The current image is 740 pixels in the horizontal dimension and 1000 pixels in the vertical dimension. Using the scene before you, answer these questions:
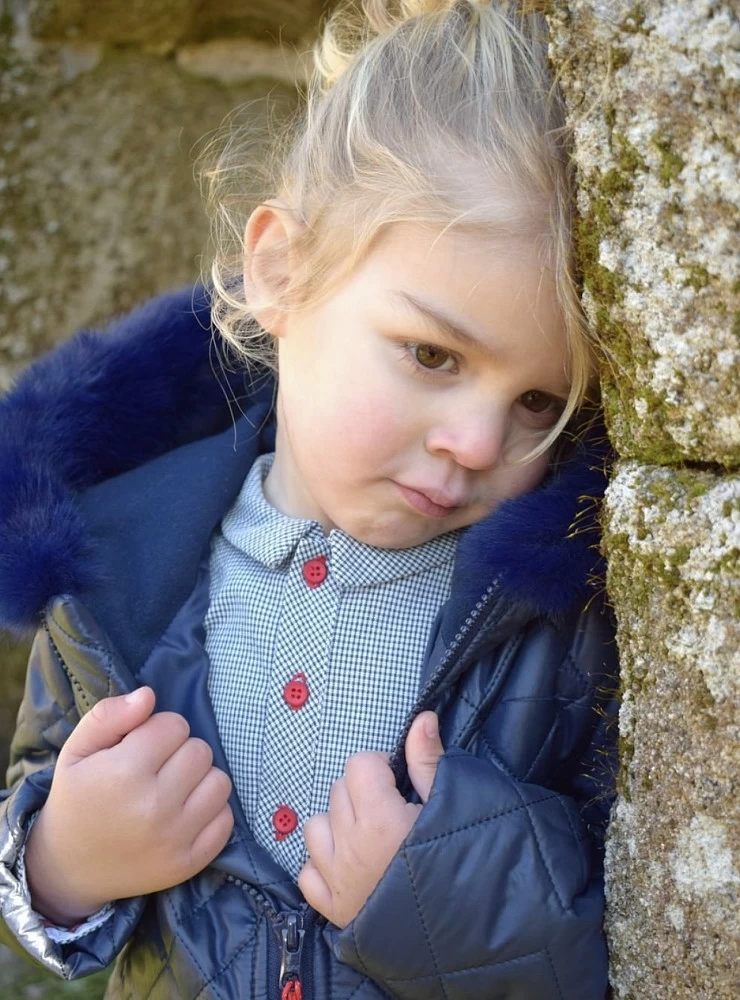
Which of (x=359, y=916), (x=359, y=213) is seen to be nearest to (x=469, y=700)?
(x=359, y=916)

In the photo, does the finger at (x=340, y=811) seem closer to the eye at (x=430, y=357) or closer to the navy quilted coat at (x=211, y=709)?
the navy quilted coat at (x=211, y=709)

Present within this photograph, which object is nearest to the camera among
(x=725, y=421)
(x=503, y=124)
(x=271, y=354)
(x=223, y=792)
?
(x=725, y=421)

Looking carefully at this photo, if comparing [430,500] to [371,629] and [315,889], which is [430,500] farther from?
[315,889]

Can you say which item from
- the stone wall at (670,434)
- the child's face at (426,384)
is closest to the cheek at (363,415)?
the child's face at (426,384)

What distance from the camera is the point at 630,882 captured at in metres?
1.62

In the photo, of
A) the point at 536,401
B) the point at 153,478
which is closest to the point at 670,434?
the point at 536,401

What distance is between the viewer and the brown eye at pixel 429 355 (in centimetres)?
188

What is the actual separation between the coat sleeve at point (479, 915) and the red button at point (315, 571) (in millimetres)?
562

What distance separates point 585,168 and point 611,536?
1.67ft

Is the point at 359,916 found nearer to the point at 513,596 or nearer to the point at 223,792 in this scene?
the point at 223,792

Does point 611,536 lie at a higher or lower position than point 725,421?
lower

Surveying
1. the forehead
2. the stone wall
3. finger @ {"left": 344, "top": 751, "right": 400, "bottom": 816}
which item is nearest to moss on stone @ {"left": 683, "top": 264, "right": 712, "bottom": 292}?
the stone wall

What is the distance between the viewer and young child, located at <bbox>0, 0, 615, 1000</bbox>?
176 centimetres

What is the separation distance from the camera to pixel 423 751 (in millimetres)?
1866
